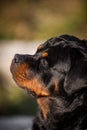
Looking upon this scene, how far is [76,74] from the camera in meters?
6.88

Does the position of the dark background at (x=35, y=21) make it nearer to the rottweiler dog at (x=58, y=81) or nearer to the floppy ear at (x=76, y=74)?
the rottweiler dog at (x=58, y=81)

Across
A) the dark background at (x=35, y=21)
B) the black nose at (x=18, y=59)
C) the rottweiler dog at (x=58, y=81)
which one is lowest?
the rottweiler dog at (x=58, y=81)

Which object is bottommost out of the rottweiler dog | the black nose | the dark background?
the rottweiler dog

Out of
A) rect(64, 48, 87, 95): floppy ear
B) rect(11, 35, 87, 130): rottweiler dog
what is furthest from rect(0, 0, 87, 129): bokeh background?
rect(64, 48, 87, 95): floppy ear

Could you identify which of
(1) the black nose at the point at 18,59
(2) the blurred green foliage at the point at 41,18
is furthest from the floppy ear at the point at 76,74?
(2) the blurred green foliage at the point at 41,18

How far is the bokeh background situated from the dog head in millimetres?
5604

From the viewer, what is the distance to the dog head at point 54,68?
6.94m

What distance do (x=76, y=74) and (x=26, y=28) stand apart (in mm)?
8303

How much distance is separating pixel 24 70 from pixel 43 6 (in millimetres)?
8962

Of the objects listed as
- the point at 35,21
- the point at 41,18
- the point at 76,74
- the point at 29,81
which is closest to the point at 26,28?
the point at 35,21

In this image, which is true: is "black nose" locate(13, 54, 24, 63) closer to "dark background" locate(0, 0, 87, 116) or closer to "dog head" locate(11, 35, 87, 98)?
"dog head" locate(11, 35, 87, 98)

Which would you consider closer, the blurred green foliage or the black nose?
the black nose

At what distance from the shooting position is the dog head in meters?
6.94

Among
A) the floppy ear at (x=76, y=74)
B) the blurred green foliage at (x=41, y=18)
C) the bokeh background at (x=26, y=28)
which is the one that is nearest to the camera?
the floppy ear at (x=76, y=74)
